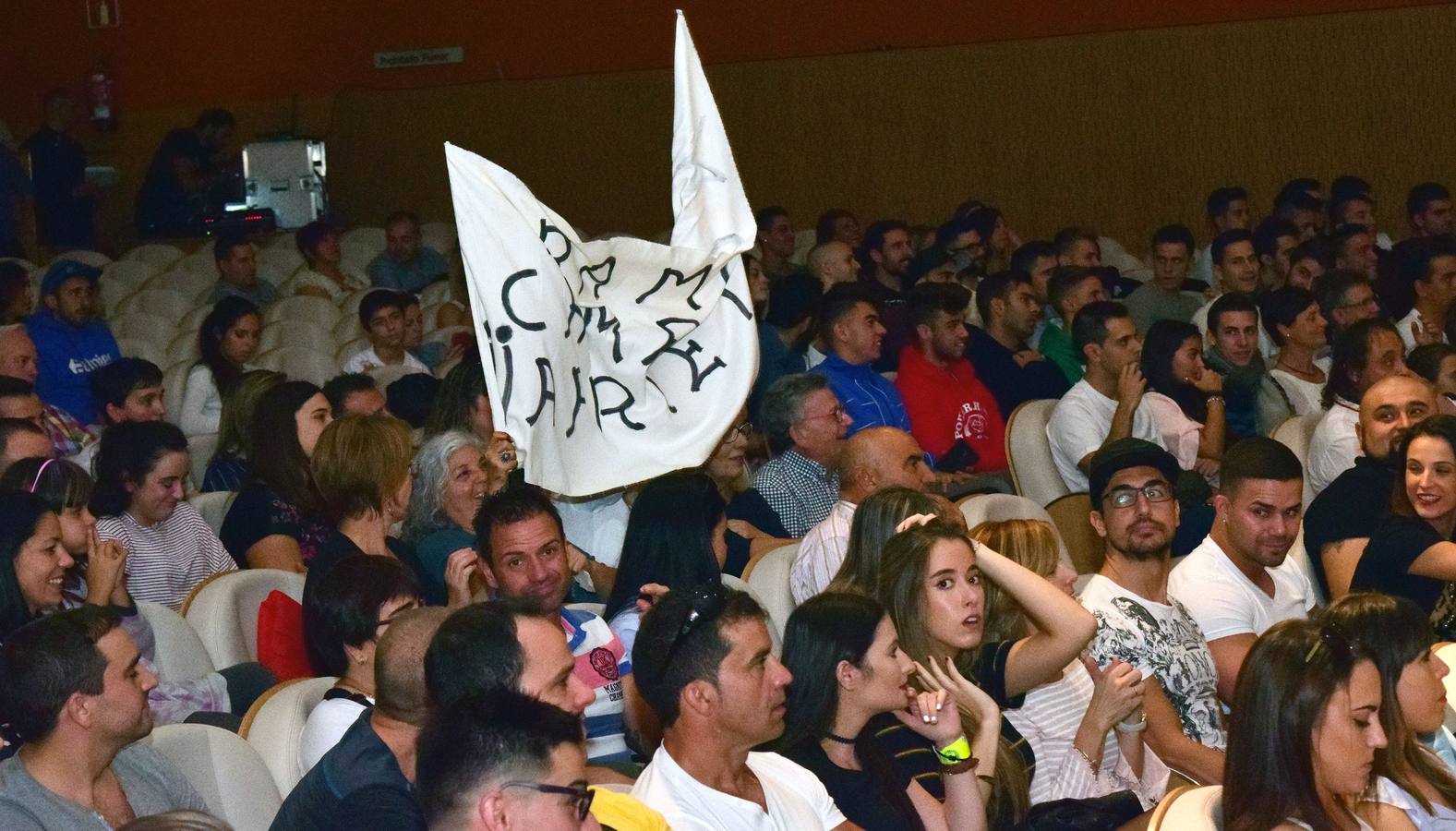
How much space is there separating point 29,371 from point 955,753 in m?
4.05

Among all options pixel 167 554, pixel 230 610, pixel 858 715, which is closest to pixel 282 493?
pixel 167 554

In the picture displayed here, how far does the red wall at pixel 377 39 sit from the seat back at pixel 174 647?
8550mm

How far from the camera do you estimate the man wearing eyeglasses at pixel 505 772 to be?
7.93 ft

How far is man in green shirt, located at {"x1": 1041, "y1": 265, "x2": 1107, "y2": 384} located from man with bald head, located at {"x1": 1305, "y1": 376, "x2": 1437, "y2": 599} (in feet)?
8.48

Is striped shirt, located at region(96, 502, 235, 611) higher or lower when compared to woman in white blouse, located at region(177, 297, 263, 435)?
lower

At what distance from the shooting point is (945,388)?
23.6ft

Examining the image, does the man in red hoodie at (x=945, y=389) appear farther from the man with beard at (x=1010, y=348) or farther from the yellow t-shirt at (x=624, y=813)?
the yellow t-shirt at (x=624, y=813)

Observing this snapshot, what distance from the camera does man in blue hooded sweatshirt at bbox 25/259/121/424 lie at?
7.41 m

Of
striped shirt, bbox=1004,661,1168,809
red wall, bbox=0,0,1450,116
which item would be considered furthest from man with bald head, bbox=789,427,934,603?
red wall, bbox=0,0,1450,116

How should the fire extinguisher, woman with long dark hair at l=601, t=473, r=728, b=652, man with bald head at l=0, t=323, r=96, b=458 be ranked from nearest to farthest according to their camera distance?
woman with long dark hair at l=601, t=473, r=728, b=652 → man with bald head at l=0, t=323, r=96, b=458 → the fire extinguisher

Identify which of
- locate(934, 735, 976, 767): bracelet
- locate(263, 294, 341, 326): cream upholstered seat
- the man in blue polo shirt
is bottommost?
locate(934, 735, 976, 767): bracelet

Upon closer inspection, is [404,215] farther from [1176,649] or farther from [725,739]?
[725,739]

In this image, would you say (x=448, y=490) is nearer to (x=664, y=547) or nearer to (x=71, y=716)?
(x=664, y=547)

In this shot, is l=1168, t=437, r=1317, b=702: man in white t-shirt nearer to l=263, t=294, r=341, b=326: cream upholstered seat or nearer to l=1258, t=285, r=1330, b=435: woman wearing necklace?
l=1258, t=285, r=1330, b=435: woman wearing necklace
